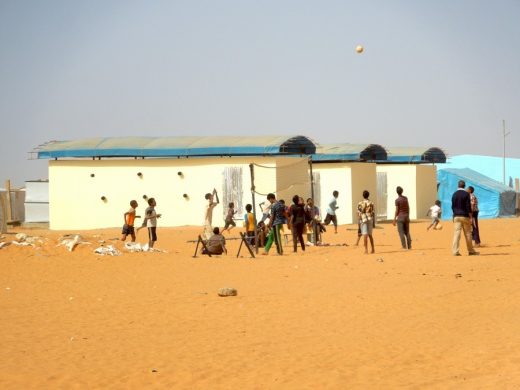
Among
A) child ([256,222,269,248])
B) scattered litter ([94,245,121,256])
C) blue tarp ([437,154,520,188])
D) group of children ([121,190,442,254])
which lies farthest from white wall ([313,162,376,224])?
blue tarp ([437,154,520,188])

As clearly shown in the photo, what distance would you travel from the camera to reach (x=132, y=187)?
37906mm

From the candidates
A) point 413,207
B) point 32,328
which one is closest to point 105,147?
point 413,207

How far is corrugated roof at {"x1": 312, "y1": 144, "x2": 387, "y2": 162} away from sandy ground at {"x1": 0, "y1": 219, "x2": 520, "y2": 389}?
61.5ft

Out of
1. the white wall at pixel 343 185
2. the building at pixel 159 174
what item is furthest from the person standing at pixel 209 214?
the white wall at pixel 343 185

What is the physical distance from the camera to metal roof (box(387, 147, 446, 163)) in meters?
46.4

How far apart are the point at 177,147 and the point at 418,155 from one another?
14.1 m

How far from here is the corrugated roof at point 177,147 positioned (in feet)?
121

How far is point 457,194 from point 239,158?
56.9 feet

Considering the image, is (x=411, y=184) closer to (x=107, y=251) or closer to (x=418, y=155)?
(x=418, y=155)

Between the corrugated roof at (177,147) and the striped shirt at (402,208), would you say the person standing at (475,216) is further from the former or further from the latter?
the corrugated roof at (177,147)

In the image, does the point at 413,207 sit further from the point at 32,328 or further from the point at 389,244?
the point at 32,328

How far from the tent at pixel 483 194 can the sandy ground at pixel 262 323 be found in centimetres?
2680

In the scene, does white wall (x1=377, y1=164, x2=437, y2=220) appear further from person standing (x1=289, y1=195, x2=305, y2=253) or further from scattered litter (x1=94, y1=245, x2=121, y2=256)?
scattered litter (x1=94, y1=245, x2=121, y2=256)

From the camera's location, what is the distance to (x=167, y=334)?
11.3 metres
